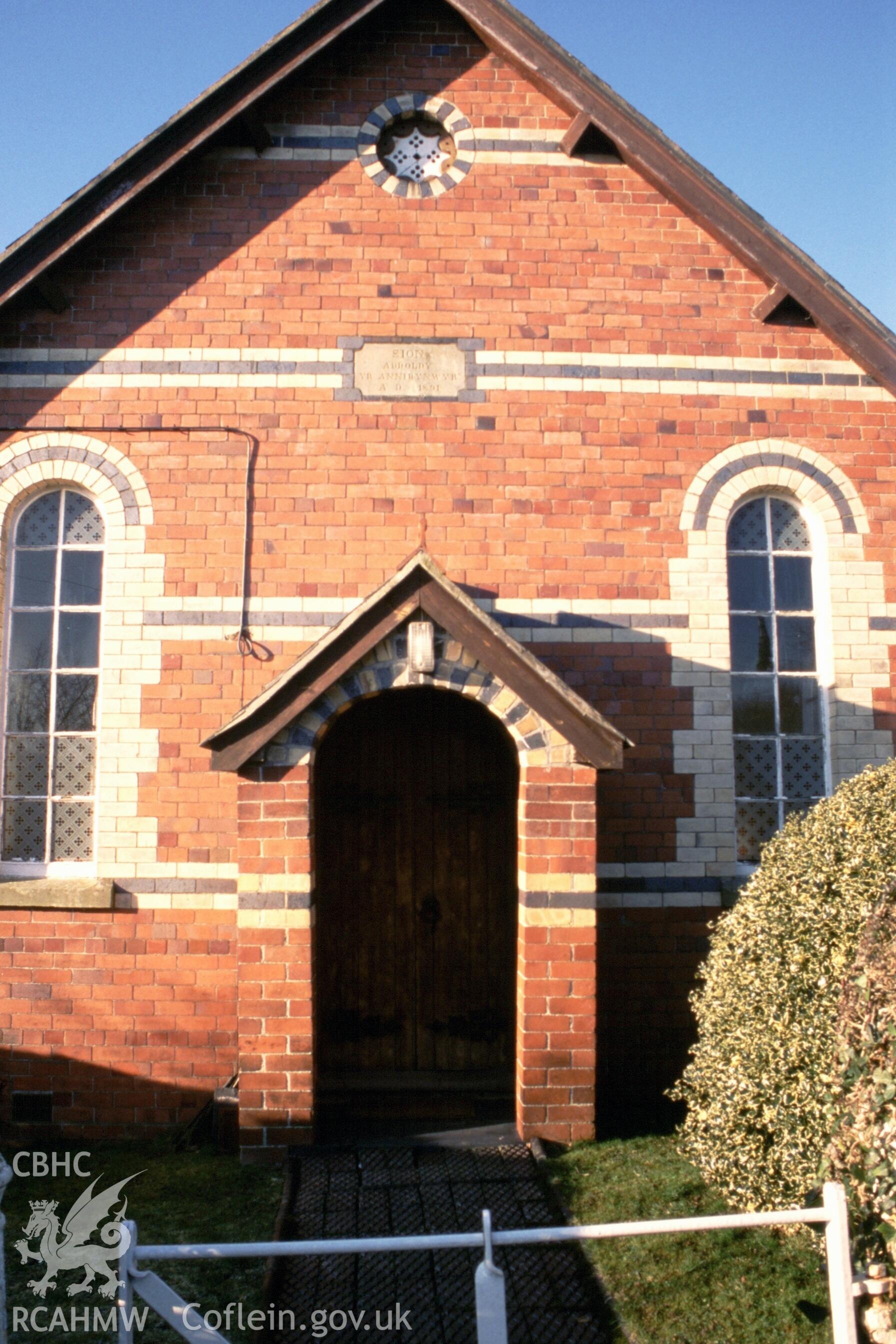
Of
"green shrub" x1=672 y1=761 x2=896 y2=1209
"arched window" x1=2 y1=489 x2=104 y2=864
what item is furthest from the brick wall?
"green shrub" x1=672 y1=761 x2=896 y2=1209

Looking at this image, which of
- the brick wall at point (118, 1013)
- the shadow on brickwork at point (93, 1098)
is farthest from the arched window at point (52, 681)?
the shadow on brickwork at point (93, 1098)

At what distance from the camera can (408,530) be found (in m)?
7.62

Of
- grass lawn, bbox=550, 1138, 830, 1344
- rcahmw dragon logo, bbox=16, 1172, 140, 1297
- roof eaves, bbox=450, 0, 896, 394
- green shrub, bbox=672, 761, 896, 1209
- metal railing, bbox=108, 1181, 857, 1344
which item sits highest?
roof eaves, bbox=450, 0, 896, 394

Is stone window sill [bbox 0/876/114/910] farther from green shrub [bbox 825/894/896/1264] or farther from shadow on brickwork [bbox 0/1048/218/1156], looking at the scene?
green shrub [bbox 825/894/896/1264]

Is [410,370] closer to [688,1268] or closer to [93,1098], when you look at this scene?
[93,1098]

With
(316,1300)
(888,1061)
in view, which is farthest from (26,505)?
(888,1061)

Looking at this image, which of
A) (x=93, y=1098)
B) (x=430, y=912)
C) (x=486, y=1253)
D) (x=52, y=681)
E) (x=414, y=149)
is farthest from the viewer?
(x=414, y=149)

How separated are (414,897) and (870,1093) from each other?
3.86m

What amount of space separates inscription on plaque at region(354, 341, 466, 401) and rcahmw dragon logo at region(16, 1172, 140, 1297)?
19.4 ft

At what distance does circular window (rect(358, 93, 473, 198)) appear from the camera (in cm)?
805

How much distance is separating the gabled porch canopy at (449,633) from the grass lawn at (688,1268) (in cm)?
245

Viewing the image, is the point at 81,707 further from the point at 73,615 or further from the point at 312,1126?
the point at 312,1126

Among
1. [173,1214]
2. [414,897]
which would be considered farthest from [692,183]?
[173,1214]

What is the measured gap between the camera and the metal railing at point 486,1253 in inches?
137
